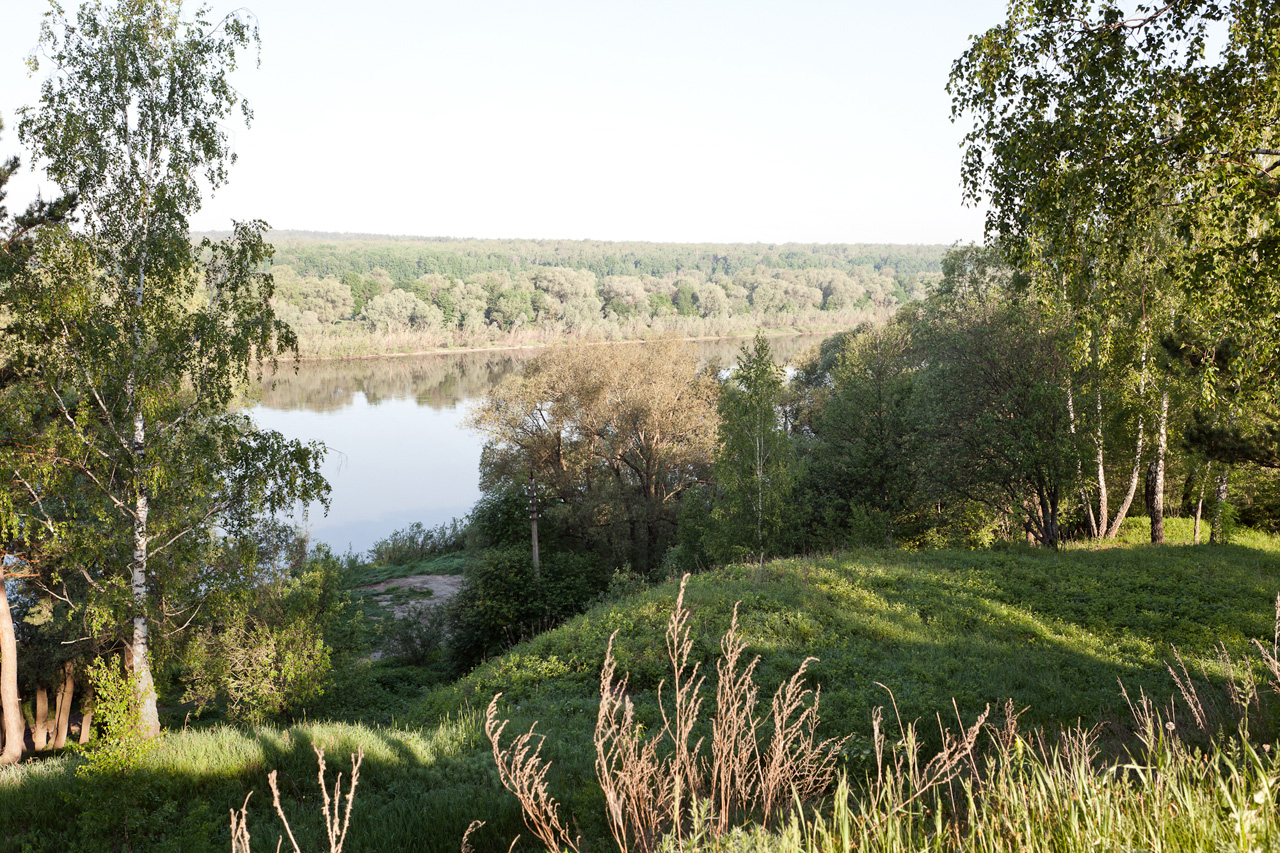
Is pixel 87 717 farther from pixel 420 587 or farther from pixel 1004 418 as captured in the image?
pixel 1004 418

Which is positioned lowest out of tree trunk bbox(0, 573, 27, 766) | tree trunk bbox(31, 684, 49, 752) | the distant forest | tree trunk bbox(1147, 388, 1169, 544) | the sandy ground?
the sandy ground

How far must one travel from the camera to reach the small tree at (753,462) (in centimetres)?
1998

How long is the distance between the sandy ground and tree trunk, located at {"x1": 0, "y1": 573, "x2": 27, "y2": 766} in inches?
495

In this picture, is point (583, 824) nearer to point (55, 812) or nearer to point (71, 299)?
point (55, 812)

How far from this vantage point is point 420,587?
95.9 ft

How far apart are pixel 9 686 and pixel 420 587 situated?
17296 mm

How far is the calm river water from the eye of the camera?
145 ft

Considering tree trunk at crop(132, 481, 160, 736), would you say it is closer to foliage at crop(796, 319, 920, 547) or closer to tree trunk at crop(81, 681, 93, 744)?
tree trunk at crop(81, 681, 93, 744)

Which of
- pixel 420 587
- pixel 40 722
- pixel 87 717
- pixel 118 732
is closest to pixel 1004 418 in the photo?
pixel 118 732

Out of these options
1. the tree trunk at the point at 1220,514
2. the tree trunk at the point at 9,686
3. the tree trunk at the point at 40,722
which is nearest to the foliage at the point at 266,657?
the tree trunk at the point at 9,686

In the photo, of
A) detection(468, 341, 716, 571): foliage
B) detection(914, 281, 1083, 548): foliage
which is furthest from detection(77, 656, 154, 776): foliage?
detection(468, 341, 716, 571): foliage

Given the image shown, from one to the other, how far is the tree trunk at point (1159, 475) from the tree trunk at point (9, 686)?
2126 centimetres

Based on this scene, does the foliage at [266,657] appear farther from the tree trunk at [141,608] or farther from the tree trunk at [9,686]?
the tree trunk at [9,686]

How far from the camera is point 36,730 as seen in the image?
1608 centimetres
